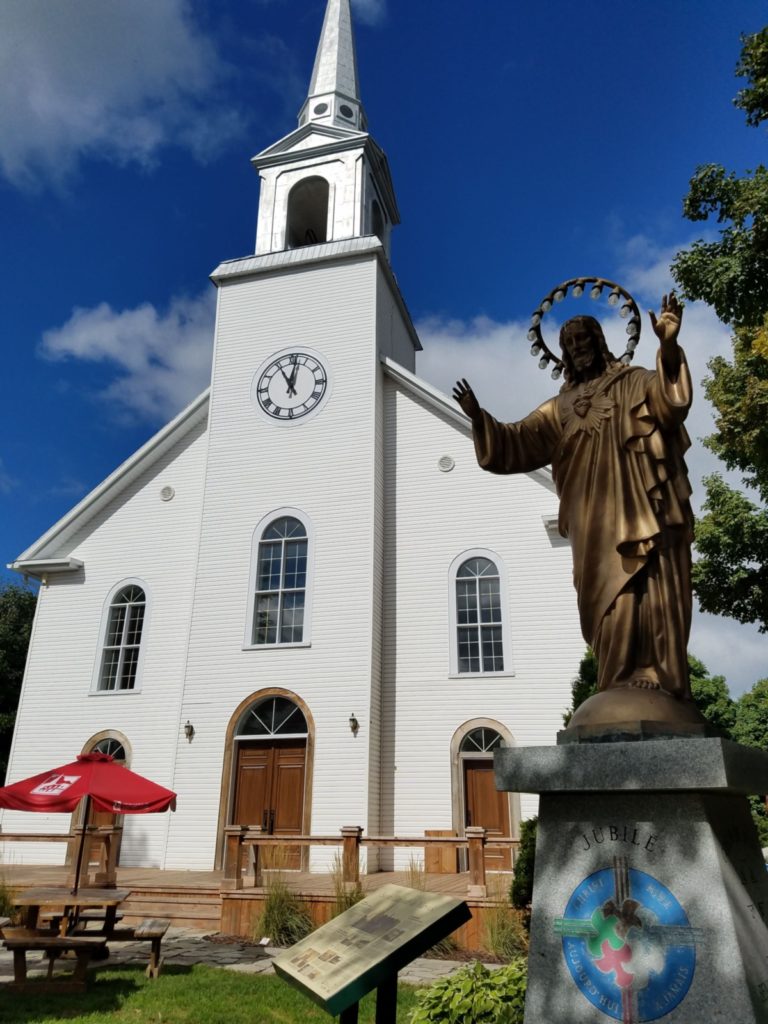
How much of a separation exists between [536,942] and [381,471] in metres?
14.3

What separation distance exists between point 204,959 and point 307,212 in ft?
64.1

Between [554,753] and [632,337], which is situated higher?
[632,337]

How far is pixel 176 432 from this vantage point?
18.7 metres

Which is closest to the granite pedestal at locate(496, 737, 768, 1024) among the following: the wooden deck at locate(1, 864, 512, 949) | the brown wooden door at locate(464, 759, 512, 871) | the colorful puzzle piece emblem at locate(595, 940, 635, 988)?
the colorful puzzle piece emblem at locate(595, 940, 635, 988)

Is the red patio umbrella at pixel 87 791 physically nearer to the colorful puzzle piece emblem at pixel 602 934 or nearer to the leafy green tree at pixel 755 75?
the colorful puzzle piece emblem at pixel 602 934

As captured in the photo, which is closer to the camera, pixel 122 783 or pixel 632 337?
pixel 632 337

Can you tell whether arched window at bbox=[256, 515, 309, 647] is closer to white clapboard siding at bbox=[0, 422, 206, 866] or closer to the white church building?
the white church building

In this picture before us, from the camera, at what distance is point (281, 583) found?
16266 millimetres

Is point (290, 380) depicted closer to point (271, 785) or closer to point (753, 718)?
point (271, 785)

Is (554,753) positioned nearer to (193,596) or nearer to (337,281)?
(193,596)

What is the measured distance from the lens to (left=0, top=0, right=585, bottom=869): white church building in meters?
14.7

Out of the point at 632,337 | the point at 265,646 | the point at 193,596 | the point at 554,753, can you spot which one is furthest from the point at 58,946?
the point at 193,596

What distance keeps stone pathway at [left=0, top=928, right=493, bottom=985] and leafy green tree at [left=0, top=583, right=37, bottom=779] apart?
62.2ft

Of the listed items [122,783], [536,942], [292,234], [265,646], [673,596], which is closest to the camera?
[536,942]
